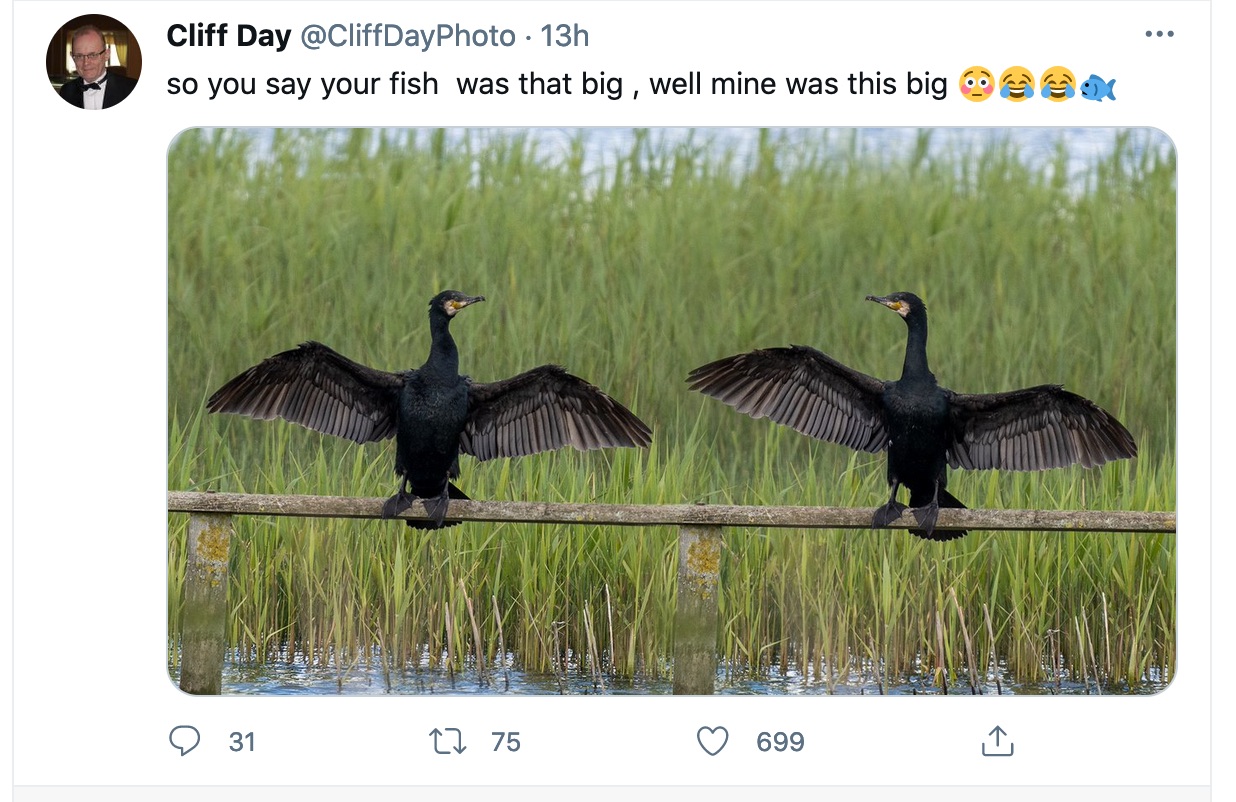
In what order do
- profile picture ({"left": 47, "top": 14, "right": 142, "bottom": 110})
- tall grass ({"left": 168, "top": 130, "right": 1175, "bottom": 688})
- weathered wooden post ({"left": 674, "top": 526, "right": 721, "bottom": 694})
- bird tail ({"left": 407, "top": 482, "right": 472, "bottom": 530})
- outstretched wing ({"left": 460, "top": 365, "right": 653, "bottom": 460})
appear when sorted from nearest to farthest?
1. profile picture ({"left": 47, "top": 14, "right": 142, "bottom": 110})
2. weathered wooden post ({"left": 674, "top": 526, "right": 721, "bottom": 694})
3. bird tail ({"left": 407, "top": 482, "right": 472, "bottom": 530})
4. outstretched wing ({"left": 460, "top": 365, "right": 653, "bottom": 460})
5. tall grass ({"left": 168, "top": 130, "right": 1175, "bottom": 688})

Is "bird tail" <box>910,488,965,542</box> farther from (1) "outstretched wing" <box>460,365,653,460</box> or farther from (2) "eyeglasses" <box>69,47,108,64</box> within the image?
(2) "eyeglasses" <box>69,47,108,64</box>

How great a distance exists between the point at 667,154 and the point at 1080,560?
8.83 feet

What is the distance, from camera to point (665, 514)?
4.70 meters

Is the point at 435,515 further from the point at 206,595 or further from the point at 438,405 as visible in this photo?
the point at 206,595

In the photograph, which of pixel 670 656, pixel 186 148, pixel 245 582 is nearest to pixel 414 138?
pixel 186 148

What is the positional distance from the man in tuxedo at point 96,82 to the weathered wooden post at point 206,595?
1489 millimetres

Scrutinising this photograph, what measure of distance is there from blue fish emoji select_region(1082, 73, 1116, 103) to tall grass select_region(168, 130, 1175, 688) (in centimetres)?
115

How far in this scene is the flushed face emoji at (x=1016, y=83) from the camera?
4605 millimetres

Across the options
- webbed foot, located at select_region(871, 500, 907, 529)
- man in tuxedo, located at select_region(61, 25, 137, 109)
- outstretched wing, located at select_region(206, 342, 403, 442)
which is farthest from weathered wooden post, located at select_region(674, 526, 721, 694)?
man in tuxedo, located at select_region(61, 25, 137, 109)

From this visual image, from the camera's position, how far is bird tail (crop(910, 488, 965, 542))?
16.5 feet

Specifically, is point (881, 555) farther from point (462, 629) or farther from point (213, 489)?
point (213, 489)

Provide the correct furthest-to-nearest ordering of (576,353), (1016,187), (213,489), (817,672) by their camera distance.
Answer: (1016,187) < (576,353) < (213,489) < (817,672)

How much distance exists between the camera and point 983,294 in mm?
6457

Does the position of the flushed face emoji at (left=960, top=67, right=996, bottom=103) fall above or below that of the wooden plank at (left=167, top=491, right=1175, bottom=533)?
above
